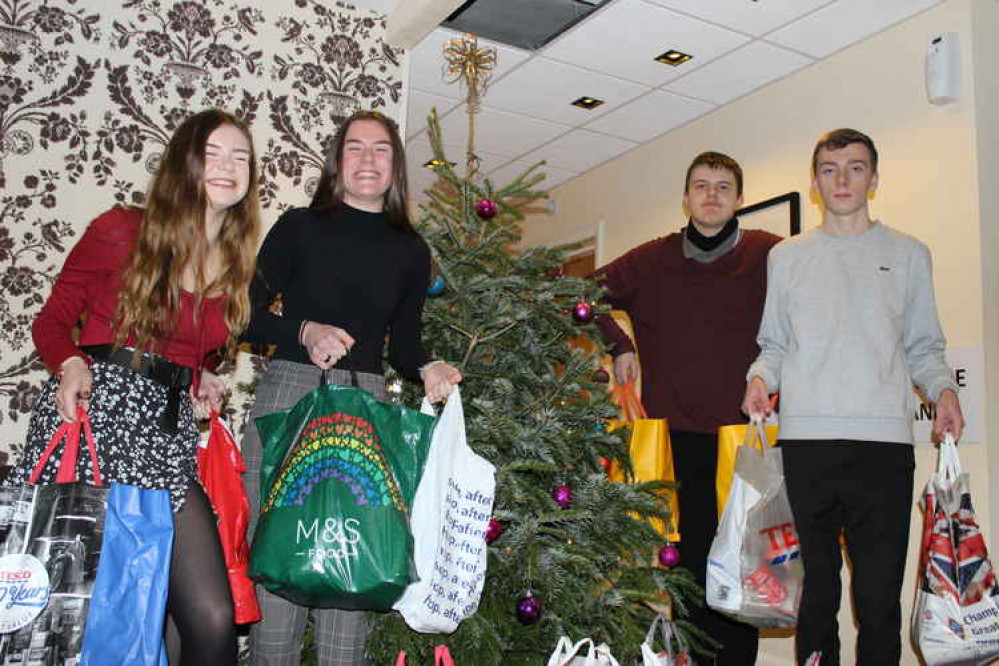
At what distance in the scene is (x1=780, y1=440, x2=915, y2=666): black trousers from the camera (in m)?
2.18

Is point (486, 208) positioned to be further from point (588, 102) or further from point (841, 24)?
point (588, 102)

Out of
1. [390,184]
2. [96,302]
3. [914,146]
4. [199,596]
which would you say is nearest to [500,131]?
[914,146]

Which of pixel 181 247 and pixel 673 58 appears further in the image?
pixel 673 58

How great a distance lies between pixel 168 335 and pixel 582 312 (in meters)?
1.10

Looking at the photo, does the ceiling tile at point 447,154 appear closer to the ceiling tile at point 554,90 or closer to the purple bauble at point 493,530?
the ceiling tile at point 554,90

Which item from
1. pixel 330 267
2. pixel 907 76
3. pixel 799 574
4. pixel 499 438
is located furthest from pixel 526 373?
pixel 907 76

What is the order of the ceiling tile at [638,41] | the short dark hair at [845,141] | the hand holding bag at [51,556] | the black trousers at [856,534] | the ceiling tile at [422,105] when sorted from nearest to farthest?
1. the hand holding bag at [51,556]
2. the black trousers at [856,534]
3. the short dark hair at [845,141]
4. the ceiling tile at [638,41]
5. the ceiling tile at [422,105]

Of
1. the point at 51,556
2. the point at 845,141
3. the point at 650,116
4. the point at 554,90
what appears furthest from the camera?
the point at 650,116

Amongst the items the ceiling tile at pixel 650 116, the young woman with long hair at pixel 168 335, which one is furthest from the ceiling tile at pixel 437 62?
the young woman with long hair at pixel 168 335

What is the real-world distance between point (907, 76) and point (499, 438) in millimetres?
2850

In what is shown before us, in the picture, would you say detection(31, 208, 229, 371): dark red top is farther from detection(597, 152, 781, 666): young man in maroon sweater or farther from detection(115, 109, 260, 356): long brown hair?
detection(597, 152, 781, 666): young man in maroon sweater

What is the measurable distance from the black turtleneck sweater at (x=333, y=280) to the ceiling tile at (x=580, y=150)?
3.55 metres

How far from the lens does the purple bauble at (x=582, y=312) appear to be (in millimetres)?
2314

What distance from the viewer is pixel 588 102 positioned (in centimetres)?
483
